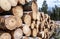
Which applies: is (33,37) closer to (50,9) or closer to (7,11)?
(7,11)

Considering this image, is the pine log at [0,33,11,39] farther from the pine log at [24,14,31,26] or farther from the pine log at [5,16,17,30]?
the pine log at [24,14,31,26]

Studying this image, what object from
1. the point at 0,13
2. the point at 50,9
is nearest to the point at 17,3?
the point at 0,13

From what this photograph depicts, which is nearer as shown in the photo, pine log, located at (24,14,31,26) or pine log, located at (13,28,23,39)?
pine log, located at (13,28,23,39)

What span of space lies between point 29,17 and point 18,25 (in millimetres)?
466

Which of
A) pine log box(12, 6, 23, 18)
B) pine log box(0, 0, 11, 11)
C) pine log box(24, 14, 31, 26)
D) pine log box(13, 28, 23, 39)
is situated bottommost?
pine log box(13, 28, 23, 39)

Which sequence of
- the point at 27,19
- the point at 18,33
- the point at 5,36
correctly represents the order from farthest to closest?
the point at 27,19, the point at 18,33, the point at 5,36

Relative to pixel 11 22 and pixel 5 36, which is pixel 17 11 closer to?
pixel 11 22

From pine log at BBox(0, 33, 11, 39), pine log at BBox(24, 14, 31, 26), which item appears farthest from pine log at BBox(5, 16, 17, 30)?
pine log at BBox(24, 14, 31, 26)

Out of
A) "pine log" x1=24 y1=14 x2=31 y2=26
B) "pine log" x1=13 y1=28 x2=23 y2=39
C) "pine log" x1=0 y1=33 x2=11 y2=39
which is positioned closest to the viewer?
"pine log" x1=0 y1=33 x2=11 y2=39

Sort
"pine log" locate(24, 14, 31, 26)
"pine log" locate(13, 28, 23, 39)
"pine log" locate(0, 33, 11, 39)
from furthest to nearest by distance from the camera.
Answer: "pine log" locate(24, 14, 31, 26) < "pine log" locate(13, 28, 23, 39) < "pine log" locate(0, 33, 11, 39)

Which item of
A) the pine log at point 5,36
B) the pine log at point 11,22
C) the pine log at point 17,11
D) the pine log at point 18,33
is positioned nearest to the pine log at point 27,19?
the pine log at point 17,11

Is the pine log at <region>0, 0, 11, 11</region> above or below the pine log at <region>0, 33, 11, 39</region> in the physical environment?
above

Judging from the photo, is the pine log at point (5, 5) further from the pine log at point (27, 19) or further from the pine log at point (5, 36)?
the pine log at point (27, 19)

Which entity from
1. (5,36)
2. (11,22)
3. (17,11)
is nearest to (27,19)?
(17,11)
